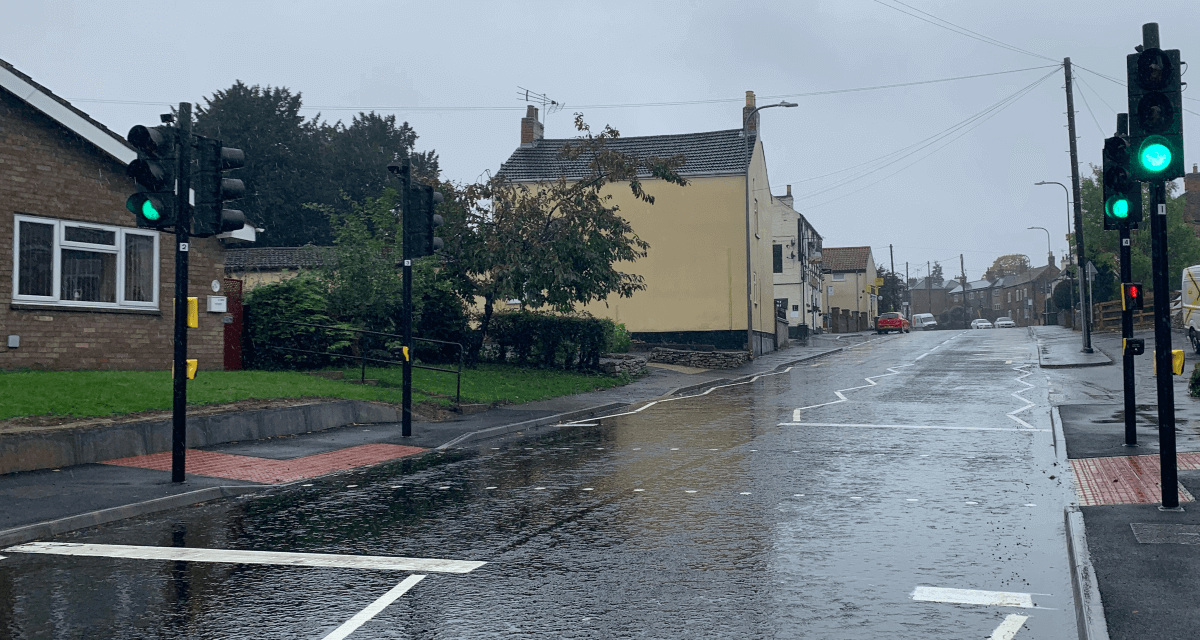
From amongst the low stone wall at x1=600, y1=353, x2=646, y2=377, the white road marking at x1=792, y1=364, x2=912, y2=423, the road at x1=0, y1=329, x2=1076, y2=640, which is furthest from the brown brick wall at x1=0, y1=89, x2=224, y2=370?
the white road marking at x1=792, y1=364, x2=912, y2=423

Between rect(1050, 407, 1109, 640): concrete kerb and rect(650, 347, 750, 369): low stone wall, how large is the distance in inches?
947

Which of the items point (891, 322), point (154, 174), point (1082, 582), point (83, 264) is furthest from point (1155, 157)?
point (891, 322)

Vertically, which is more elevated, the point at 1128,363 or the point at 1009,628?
the point at 1128,363

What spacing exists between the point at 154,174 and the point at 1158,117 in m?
9.61

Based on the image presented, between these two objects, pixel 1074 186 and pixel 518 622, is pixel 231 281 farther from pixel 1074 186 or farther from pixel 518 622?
pixel 1074 186

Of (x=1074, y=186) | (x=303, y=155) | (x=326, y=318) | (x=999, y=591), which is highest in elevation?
(x=303, y=155)

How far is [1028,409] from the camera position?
18016mm

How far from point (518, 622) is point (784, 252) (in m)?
67.2

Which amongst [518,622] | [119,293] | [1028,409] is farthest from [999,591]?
[119,293]

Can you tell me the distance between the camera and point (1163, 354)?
8320mm

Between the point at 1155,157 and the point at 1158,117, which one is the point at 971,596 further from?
the point at 1158,117

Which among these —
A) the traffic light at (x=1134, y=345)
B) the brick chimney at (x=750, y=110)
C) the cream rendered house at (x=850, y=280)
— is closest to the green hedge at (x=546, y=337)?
the traffic light at (x=1134, y=345)

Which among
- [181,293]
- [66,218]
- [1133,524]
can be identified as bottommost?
[1133,524]

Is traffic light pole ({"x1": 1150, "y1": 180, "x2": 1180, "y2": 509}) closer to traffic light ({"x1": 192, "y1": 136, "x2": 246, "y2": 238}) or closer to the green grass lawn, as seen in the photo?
traffic light ({"x1": 192, "y1": 136, "x2": 246, "y2": 238})
